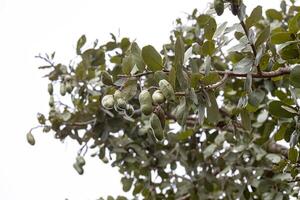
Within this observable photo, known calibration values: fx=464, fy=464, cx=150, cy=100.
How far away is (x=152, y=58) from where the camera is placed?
695 millimetres

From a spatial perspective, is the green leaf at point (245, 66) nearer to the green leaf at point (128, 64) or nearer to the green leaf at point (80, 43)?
the green leaf at point (128, 64)

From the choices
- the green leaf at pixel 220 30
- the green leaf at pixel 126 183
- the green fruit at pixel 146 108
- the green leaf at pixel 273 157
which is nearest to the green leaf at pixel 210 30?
the green leaf at pixel 220 30

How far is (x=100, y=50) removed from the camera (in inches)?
56.1

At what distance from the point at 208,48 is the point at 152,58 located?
0.12m

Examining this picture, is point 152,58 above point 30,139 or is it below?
above

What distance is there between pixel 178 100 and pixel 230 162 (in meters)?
0.65

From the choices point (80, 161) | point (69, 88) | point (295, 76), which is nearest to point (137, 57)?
point (295, 76)

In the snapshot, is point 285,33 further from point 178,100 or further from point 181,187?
point 181,187

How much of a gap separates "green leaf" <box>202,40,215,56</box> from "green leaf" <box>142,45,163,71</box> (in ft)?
0.33

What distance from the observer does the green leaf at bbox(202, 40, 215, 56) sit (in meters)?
0.76

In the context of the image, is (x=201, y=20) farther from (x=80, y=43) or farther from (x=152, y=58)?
(x=152, y=58)

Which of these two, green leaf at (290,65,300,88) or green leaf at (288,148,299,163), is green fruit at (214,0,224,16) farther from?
green leaf at (288,148,299,163)

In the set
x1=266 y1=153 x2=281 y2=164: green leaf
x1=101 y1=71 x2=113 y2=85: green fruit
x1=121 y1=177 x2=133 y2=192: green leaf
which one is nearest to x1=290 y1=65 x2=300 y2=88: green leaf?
x1=101 y1=71 x2=113 y2=85: green fruit

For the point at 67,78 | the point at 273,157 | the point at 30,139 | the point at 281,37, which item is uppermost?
the point at 281,37
